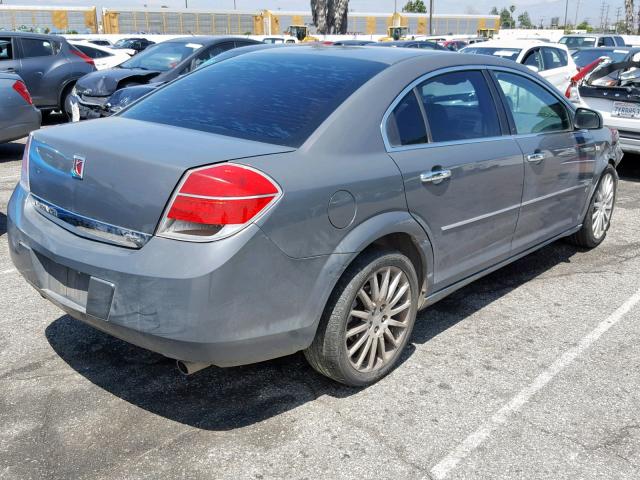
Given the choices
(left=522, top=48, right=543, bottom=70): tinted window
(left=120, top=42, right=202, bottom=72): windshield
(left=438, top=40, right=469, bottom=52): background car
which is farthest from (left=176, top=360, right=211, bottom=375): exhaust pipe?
(left=438, top=40, right=469, bottom=52): background car

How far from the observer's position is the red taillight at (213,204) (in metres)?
Result: 2.71

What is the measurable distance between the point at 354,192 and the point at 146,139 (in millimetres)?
962

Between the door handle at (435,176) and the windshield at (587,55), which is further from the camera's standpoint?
the windshield at (587,55)

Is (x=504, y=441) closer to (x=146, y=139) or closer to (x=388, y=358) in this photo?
(x=388, y=358)

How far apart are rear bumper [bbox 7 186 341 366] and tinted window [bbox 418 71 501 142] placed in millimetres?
1183

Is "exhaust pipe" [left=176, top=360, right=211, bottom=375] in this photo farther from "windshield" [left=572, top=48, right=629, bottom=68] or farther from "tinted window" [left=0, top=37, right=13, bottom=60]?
"windshield" [left=572, top=48, right=629, bottom=68]

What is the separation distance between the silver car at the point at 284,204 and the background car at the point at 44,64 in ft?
30.1

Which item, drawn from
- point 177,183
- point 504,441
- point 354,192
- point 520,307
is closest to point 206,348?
point 177,183

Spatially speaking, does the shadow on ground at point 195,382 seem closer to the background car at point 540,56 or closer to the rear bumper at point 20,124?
the rear bumper at point 20,124

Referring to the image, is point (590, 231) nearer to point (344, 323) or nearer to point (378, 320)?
point (378, 320)

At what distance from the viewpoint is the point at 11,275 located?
16.3ft

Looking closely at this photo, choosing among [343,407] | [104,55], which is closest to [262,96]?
[343,407]

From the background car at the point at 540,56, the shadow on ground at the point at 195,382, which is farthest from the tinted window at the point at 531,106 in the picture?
the background car at the point at 540,56

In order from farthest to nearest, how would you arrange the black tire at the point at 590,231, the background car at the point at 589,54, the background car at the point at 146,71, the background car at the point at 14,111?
the background car at the point at 589,54 → the background car at the point at 146,71 → the background car at the point at 14,111 → the black tire at the point at 590,231
